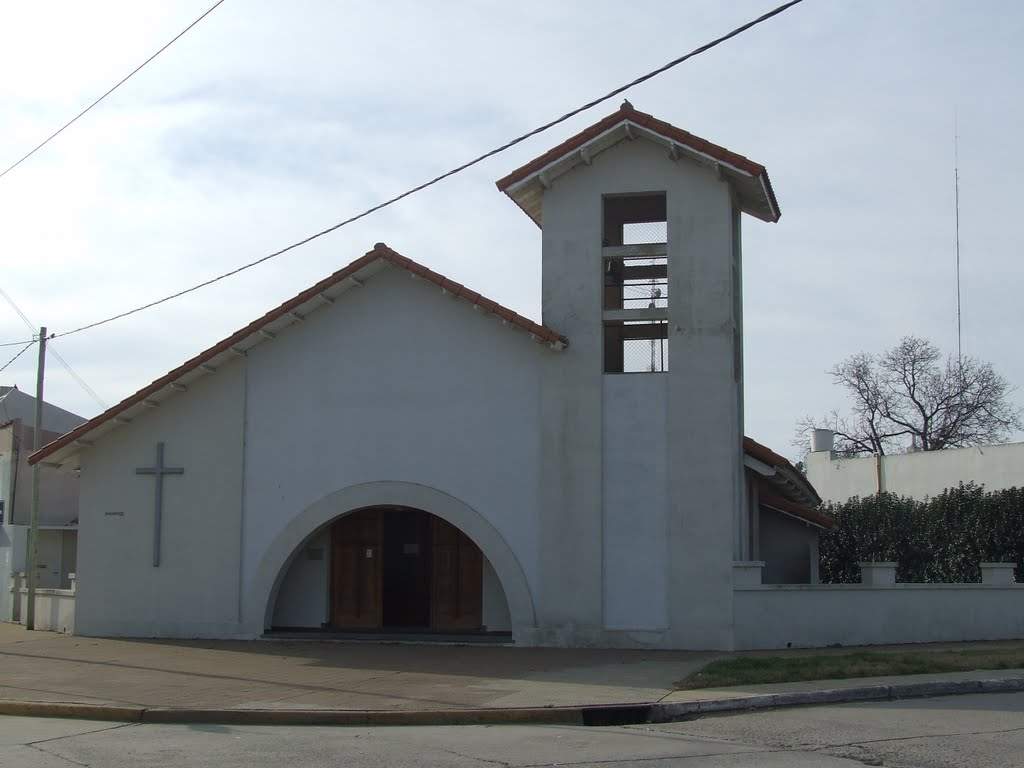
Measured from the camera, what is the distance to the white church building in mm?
18438

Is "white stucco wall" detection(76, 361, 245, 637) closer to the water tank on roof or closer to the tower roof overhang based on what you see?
the tower roof overhang

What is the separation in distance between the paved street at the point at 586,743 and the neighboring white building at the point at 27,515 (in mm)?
14929

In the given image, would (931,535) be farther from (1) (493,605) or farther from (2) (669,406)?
(1) (493,605)

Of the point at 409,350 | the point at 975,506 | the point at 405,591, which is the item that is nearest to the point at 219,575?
the point at 405,591

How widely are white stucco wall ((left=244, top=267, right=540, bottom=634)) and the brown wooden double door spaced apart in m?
0.73

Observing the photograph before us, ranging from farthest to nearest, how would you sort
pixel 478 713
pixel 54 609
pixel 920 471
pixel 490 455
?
pixel 920 471, pixel 54 609, pixel 490 455, pixel 478 713

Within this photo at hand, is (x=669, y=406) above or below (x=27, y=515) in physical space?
above

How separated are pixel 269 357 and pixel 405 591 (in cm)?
469

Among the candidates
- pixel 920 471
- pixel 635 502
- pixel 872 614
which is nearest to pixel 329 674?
pixel 635 502

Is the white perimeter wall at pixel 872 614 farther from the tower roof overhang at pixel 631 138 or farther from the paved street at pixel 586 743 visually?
the tower roof overhang at pixel 631 138

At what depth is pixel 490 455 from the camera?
19.2 meters

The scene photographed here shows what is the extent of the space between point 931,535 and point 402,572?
1359cm

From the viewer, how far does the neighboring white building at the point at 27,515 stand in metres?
26.8

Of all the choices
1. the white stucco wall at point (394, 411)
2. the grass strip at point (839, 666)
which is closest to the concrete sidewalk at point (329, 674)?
the grass strip at point (839, 666)
